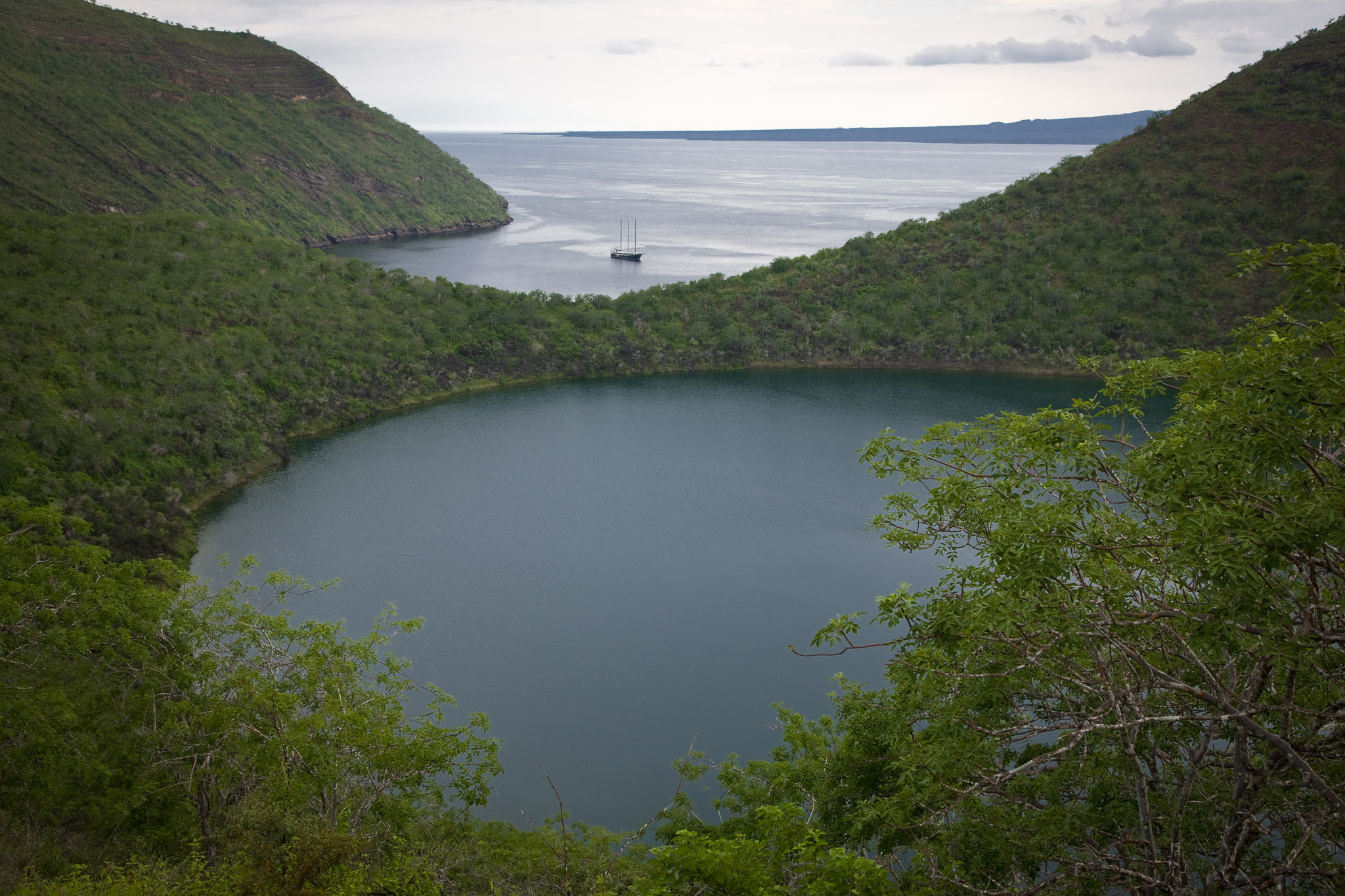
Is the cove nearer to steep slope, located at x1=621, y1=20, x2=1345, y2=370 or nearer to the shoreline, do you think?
steep slope, located at x1=621, y1=20, x2=1345, y2=370

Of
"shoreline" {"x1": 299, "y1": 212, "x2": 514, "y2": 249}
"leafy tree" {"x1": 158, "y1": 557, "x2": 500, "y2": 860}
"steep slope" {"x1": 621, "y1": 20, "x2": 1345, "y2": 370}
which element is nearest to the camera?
"leafy tree" {"x1": 158, "y1": 557, "x2": 500, "y2": 860}

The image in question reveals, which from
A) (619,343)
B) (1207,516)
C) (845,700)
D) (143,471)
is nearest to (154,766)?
(845,700)

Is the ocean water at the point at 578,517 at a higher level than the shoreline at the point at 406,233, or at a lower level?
lower

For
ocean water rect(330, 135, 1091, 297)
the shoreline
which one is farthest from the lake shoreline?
the shoreline

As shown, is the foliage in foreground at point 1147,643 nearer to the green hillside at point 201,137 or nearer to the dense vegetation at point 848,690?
the dense vegetation at point 848,690

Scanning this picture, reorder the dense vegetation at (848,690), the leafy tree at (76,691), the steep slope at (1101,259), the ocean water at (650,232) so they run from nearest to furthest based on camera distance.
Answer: the dense vegetation at (848,690), the leafy tree at (76,691), the steep slope at (1101,259), the ocean water at (650,232)

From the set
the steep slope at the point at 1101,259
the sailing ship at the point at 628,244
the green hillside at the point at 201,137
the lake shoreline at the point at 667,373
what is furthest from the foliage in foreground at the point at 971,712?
the sailing ship at the point at 628,244
